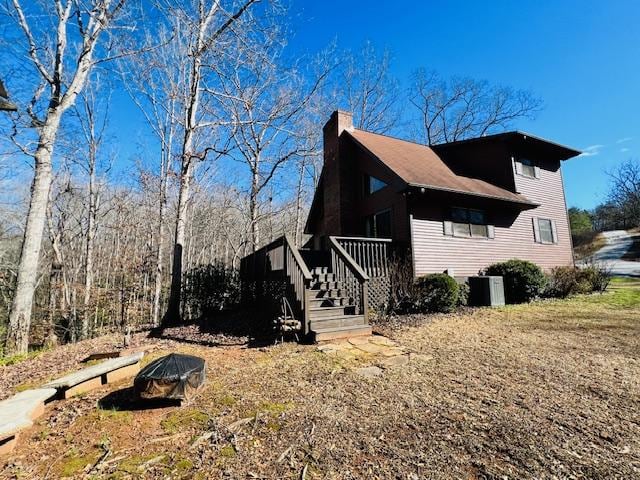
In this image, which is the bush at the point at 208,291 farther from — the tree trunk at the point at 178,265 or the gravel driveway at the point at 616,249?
the gravel driveway at the point at 616,249

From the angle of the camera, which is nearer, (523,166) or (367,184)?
(367,184)

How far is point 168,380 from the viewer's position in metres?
3.30

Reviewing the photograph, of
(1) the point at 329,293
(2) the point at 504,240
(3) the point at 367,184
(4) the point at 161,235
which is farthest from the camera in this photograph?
(4) the point at 161,235

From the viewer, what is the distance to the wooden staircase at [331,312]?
5.82 metres

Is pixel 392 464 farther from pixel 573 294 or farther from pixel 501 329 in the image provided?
pixel 573 294

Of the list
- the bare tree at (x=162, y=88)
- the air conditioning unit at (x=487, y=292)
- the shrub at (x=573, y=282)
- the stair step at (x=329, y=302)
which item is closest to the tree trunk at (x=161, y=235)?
the bare tree at (x=162, y=88)

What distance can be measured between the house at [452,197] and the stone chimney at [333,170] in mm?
44

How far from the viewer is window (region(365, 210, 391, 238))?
36.2 feet

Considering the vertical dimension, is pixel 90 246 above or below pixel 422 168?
below

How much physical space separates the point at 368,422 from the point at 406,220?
7780 mm

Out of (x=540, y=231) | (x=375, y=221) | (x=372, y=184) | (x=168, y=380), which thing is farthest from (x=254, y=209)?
(x=540, y=231)

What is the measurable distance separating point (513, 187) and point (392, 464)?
12786mm

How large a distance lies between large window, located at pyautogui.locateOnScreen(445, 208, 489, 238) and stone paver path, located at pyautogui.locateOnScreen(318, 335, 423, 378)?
636 cm

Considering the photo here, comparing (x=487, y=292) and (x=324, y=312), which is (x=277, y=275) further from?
(x=487, y=292)
